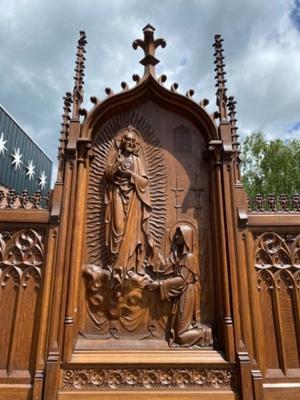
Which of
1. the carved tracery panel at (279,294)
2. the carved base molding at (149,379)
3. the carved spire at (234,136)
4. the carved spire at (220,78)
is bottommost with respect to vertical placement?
the carved base molding at (149,379)

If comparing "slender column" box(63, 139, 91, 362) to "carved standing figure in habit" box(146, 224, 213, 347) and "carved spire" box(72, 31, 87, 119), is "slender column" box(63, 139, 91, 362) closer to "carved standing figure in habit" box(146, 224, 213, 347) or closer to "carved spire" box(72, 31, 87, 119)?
"carved spire" box(72, 31, 87, 119)

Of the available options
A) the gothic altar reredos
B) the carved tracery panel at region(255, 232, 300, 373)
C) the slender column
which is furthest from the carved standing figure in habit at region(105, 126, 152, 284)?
the carved tracery panel at region(255, 232, 300, 373)

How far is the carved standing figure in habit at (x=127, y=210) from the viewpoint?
412 centimetres

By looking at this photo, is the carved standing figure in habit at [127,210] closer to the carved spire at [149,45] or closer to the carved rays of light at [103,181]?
the carved rays of light at [103,181]

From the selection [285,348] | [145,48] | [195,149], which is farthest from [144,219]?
[145,48]

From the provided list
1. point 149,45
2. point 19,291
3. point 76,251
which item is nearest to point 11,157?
point 149,45

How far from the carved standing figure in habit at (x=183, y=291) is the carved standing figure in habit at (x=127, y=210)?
Result: 0.41 meters

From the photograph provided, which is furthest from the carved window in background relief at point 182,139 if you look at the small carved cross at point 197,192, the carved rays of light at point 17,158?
the carved rays of light at point 17,158

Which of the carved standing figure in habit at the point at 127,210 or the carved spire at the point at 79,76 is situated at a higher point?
the carved spire at the point at 79,76

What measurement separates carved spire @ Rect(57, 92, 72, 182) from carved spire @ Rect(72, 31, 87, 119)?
161mm

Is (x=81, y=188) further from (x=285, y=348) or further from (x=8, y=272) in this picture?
(x=285, y=348)

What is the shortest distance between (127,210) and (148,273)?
0.96 meters

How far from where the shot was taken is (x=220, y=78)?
496 cm

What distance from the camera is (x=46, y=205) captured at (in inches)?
178
